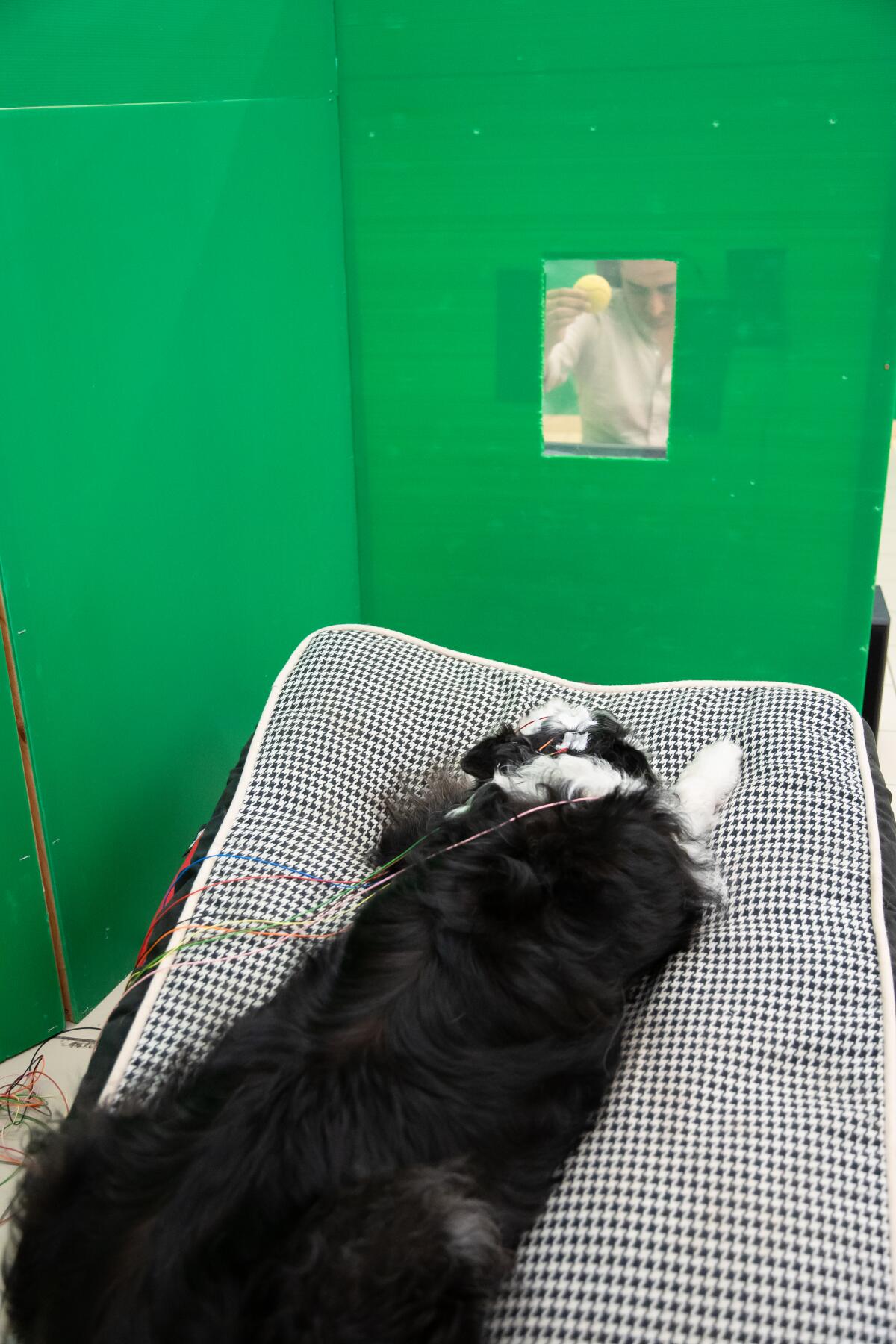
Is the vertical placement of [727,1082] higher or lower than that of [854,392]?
lower

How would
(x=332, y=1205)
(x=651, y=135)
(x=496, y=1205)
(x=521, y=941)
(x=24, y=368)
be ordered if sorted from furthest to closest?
1. (x=651, y=135)
2. (x=24, y=368)
3. (x=521, y=941)
4. (x=496, y=1205)
5. (x=332, y=1205)

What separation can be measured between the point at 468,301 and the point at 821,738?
136 centimetres

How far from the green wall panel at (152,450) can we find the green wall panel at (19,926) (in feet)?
0.14

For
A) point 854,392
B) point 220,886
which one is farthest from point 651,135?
point 220,886

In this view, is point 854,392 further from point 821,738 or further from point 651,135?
point 821,738

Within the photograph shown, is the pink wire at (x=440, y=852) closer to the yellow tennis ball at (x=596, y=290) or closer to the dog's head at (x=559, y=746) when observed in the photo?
the dog's head at (x=559, y=746)

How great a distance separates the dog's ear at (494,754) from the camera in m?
1.90

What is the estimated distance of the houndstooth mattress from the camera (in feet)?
4.11

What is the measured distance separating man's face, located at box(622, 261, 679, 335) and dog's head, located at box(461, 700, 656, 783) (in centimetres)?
113

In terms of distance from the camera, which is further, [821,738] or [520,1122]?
[821,738]

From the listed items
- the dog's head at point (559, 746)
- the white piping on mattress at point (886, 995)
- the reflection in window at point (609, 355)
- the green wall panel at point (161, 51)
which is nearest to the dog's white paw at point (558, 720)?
the dog's head at point (559, 746)

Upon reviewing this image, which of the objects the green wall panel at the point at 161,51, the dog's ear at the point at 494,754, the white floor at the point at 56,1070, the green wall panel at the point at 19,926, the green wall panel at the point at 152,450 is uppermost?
the green wall panel at the point at 161,51

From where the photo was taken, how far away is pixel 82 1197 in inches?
48.3

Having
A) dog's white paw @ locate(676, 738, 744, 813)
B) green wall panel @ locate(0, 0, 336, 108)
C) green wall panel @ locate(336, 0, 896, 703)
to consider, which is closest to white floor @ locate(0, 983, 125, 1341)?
dog's white paw @ locate(676, 738, 744, 813)
